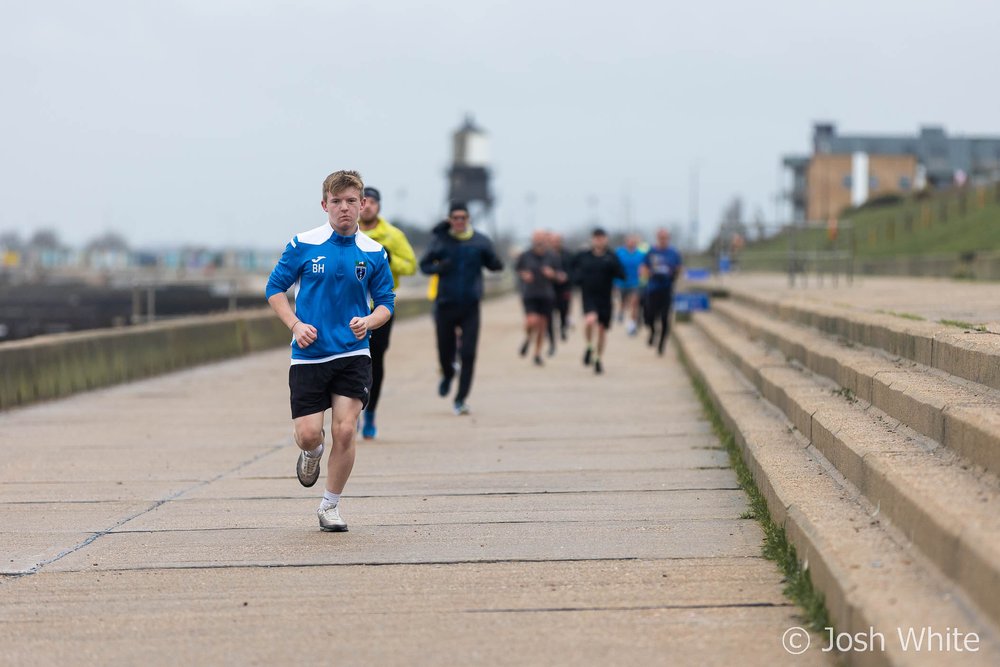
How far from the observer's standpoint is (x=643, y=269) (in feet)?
79.8

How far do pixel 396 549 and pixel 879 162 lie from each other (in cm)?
12838

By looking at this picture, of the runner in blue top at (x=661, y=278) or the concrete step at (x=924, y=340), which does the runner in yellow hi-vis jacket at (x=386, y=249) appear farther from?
the runner in blue top at (x=661, y=278)

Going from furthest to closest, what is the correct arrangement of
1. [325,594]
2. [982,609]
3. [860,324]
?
[860,324] < [325,594] < [982,609]

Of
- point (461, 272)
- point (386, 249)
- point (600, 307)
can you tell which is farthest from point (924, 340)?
point (600, 307)

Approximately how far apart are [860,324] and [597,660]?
6051 mm

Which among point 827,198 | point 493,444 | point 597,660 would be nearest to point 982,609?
point 597,660

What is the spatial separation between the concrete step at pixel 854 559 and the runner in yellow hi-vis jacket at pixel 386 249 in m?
3.73

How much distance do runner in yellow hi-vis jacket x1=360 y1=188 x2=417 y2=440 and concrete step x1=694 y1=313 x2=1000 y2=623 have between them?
3.44 m

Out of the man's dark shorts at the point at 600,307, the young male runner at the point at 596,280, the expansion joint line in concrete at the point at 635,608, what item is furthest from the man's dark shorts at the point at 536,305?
the expansion joint line in concrete at the point at 635,608

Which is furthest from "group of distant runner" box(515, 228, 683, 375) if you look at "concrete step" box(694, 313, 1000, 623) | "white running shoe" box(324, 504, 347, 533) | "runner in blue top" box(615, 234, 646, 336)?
"white running shoe" box(324, 504, 347, 533)

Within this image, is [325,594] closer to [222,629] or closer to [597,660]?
[222,629]

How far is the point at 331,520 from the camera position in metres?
7.53

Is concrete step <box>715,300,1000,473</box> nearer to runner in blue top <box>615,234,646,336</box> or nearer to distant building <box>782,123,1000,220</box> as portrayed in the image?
runner in blue top <box>615,234,646,336</box>

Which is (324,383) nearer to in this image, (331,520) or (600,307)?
(331,520)
